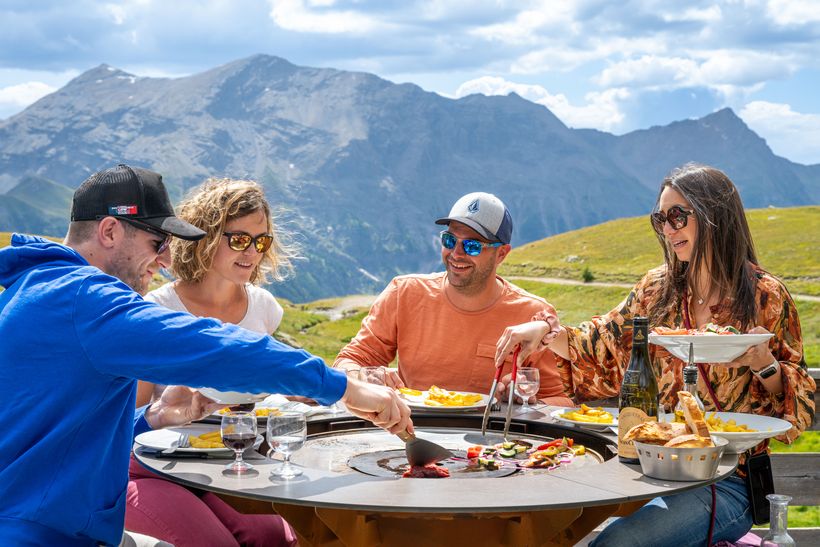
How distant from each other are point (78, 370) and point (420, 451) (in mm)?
1449

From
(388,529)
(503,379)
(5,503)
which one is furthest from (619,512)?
(5,503)

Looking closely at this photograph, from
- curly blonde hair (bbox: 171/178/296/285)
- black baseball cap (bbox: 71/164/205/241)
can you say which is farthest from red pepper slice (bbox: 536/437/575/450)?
curly blonde hair (bbox: 171/178/296/285)

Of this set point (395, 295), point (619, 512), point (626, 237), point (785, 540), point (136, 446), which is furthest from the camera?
point (626, 237)

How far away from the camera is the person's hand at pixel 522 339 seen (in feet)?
15.8

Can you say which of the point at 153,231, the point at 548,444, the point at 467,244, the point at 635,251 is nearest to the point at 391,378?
the point at 548,444

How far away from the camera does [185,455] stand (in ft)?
12.3

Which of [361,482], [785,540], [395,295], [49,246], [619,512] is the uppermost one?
[49,246]

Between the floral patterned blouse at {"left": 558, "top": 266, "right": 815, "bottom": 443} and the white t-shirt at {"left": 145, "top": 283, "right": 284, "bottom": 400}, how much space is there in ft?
6.12

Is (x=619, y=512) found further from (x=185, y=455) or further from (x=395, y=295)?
(x=395, y=295)

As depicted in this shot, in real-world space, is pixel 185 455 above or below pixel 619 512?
above

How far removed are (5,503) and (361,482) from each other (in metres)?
1.20

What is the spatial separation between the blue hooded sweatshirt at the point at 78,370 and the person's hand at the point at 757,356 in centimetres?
224

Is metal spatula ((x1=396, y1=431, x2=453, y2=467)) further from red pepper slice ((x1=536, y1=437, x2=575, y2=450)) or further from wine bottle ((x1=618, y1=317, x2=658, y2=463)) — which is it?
wine bottle ((x1=618, y1=317, x2=658, y2=463))

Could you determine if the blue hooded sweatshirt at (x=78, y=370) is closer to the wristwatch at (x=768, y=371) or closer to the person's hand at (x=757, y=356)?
the person's hand at (x=757, y=356)
